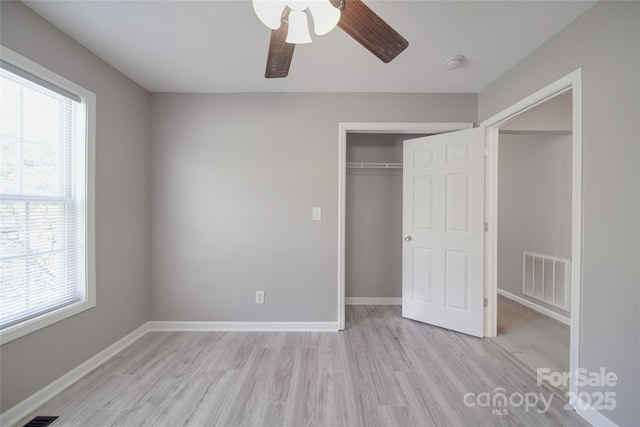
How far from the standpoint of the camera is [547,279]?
288 centimetres

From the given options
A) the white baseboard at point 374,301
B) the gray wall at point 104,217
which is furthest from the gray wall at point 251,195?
the white baseboard at point 374,301

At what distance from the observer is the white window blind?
142 centimetres

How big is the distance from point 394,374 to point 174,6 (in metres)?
2.90

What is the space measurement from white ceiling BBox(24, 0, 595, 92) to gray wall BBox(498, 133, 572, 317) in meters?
1.45

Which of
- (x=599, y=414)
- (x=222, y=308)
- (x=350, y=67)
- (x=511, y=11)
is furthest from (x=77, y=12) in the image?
(x=599, y=414)

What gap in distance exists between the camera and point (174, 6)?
1.46 meters

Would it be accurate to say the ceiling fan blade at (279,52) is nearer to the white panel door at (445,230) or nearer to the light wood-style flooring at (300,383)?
the white panel door at (445,230)

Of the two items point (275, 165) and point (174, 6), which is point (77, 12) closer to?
point (174, 6)

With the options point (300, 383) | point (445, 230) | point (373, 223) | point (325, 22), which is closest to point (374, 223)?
point (373, 223)

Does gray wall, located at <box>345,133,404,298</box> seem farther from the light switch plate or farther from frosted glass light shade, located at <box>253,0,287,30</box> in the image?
frosted glass light shade, located at <box>253,0,287,30</box>

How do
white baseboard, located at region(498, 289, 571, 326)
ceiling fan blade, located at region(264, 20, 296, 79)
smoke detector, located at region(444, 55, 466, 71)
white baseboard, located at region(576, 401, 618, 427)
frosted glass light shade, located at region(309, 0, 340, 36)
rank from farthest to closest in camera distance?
1. white baseboard, located at region(498, 289, 571, 326)
2. smoke detector, located at region(444, 55, 466, 71)
3. white baseboard, located at region(576, 401, 618, 427)
4. ceiling fan blade, located at region(264, 20, 296, 79)
5. frosted glass light shade, located at region(309, 0, 340, 36)

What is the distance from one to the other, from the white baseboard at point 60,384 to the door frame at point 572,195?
11.1ft

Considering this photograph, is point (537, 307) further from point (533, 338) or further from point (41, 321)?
point (41, 321)

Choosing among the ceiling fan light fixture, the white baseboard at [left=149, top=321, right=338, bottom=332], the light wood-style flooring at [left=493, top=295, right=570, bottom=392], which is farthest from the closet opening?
the ceiling fan light fixture
